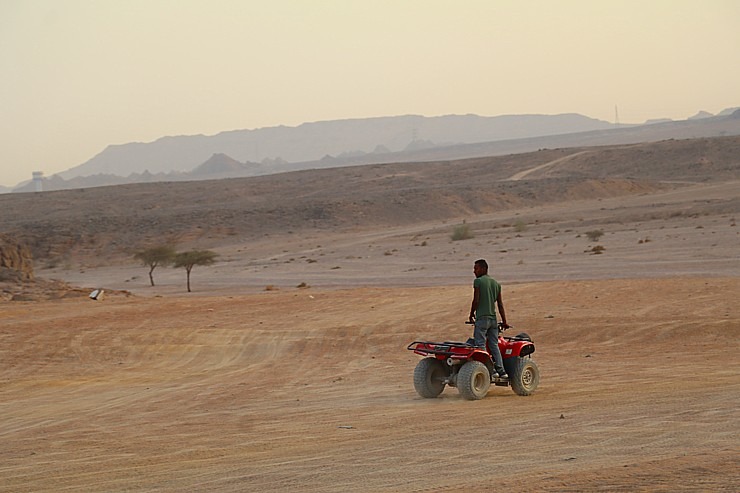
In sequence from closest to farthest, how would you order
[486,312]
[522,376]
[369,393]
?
[486,312], [522,376], [369,393]

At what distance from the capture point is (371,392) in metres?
14.3

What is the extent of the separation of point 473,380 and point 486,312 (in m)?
0.89

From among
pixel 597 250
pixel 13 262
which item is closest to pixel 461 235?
pixel 597 250

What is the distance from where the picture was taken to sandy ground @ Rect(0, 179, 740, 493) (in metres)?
8.60

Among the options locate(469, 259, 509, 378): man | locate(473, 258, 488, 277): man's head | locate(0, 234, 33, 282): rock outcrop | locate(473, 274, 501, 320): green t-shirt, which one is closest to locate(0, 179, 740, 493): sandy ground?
locate(469, 259, 509, 378): man

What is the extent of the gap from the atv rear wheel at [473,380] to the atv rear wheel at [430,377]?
50 cm

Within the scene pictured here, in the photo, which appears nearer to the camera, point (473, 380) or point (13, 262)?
point (473, 380)

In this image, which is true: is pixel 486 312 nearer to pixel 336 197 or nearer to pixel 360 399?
pixel 360 399

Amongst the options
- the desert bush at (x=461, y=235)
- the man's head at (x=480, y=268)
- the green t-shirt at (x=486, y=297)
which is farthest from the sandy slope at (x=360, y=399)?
the desert bush at (x=461, y=235)

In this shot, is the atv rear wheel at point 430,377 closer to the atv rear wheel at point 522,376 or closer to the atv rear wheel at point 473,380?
the atv rear wheel at point 473,380

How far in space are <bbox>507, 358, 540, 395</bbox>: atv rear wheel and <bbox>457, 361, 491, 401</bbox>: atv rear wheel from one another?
33 centimetres

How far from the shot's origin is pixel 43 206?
100 meters

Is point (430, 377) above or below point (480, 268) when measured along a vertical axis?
below

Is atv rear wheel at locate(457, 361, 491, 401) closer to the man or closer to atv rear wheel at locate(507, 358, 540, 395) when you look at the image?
the man
